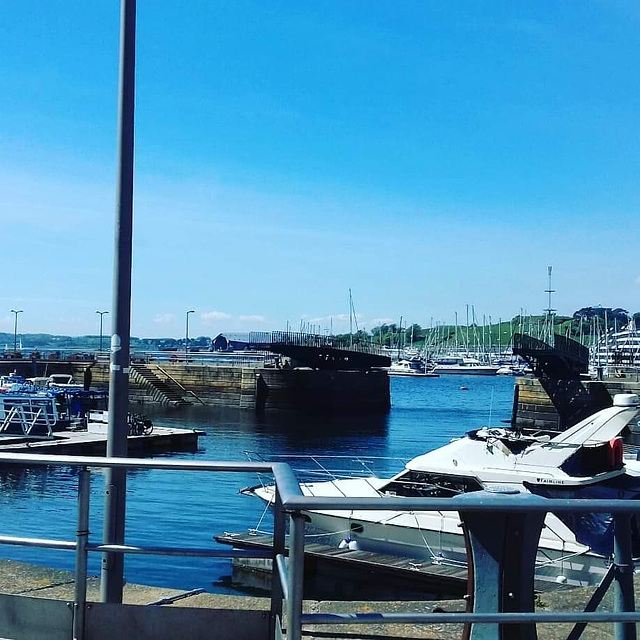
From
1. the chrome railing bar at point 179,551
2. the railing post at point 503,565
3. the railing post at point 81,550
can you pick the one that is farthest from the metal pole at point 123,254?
the railing post at point 503,565

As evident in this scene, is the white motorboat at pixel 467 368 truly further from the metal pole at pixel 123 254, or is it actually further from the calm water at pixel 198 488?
the metal pole at pixel 123 254

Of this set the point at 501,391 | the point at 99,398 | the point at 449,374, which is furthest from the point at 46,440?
the point at 449,374

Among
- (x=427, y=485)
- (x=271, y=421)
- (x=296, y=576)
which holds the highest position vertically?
(x=296, y=576)

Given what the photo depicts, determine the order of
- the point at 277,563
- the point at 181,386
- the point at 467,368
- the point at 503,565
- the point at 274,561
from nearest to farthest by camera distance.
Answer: the point at 503,565 < the point at 277,563 < the point at 274,561 < the point at 181,386 < the point at 467,368

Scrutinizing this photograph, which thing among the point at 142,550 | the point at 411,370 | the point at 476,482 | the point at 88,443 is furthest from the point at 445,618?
the point at 411,370

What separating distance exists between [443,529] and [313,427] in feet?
145

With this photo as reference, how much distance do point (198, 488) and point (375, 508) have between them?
1074 inches

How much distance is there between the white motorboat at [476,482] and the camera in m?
16.8

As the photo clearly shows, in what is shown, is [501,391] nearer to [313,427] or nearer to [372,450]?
[313,427]

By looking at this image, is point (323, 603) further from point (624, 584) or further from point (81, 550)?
point (624, 584)

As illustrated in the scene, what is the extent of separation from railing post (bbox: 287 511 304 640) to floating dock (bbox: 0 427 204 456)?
28.6 m

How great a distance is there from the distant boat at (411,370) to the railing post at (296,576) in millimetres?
164808

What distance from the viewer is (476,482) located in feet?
59.1

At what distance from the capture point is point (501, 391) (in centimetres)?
13400
